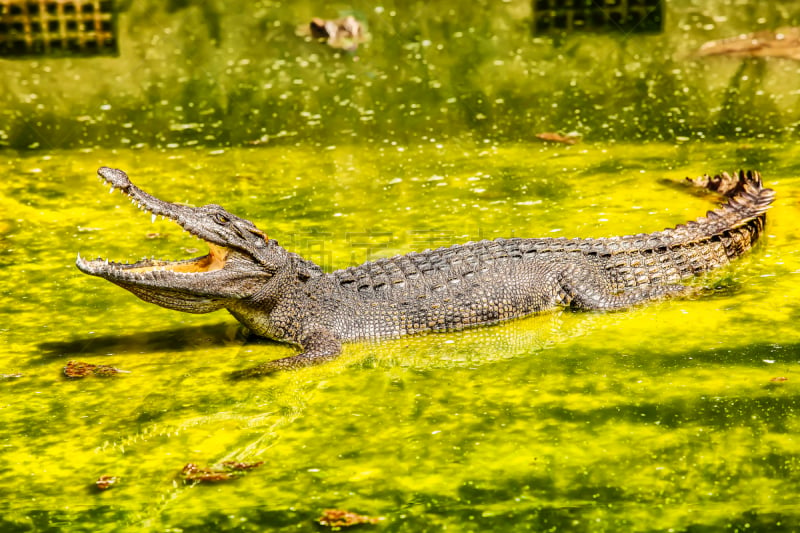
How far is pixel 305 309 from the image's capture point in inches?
238


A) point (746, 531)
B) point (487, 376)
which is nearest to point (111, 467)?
point (487, 376)

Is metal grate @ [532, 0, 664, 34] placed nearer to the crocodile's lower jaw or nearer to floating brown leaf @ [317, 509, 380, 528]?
the crocodile's lower jaw

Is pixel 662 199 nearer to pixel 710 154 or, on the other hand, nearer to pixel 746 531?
pixel 710 154

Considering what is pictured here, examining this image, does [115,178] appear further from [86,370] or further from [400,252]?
[400,252]

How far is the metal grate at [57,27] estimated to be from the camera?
13.1 meters

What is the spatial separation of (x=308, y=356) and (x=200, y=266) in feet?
2.91

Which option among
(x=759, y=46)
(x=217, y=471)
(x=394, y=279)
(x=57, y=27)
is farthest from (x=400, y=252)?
(x=57, y=27)

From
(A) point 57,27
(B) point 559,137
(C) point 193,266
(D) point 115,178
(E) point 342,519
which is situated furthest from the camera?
(A) point 57,27

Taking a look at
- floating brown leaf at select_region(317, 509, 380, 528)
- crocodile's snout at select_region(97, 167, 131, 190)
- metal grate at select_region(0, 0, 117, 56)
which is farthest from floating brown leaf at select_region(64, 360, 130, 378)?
metal grate at select_region(0, 0, 117, 56)

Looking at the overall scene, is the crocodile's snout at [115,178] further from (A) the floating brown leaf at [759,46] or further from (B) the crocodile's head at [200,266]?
(A) the floating brown leaf at [759,46]

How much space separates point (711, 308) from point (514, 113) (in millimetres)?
4524

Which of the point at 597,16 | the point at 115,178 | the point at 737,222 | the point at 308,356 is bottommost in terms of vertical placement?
the point at 308,356

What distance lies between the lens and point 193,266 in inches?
236

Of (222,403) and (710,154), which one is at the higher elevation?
(710,154)
